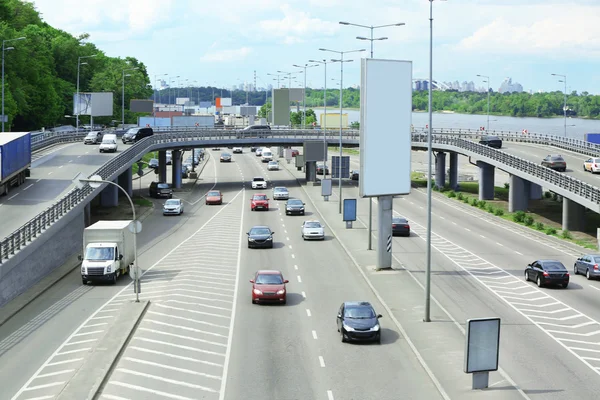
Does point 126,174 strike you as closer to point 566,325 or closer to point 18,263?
point 18,263

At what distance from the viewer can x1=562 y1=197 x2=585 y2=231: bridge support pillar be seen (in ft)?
219

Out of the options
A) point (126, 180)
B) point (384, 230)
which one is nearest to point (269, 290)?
point (384, 230)

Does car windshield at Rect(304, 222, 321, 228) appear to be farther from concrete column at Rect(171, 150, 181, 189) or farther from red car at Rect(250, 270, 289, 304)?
concrete column at Rect(171, 150, 181, 189)

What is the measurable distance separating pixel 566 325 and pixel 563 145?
241 ft

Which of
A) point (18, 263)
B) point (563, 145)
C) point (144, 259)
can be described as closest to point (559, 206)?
point (563, 145)

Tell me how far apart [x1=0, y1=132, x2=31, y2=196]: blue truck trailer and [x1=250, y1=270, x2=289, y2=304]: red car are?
2470 cm

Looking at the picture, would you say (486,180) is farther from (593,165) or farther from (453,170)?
(453,170)

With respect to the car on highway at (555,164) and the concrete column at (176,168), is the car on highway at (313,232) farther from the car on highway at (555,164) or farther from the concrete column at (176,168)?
the concrete column at (176,168)

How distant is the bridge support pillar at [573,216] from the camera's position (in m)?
66.6

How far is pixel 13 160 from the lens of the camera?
6078 centimetres

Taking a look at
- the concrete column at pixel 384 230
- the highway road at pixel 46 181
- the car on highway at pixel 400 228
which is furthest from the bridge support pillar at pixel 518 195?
the highway road at pixel 46 181

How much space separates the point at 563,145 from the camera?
4166 inches

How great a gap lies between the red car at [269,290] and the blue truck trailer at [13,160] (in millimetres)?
24698

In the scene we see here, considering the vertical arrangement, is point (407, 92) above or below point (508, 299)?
above
